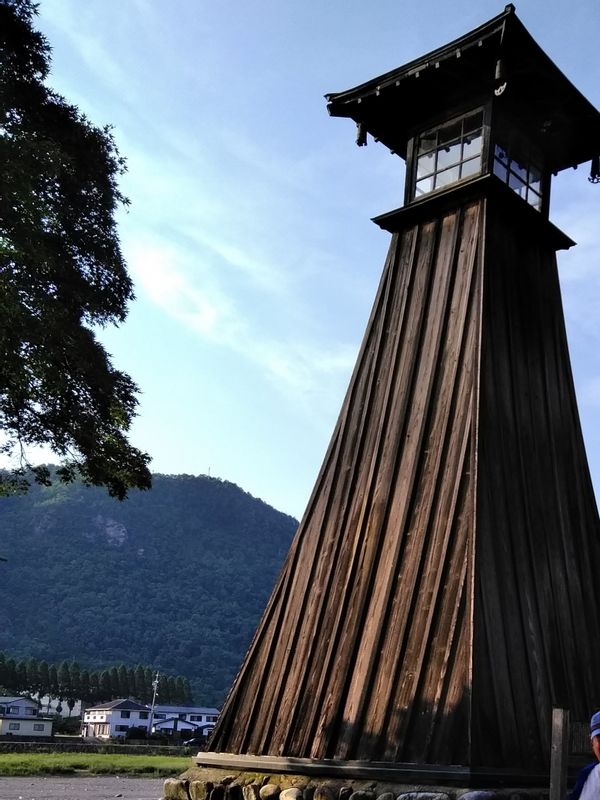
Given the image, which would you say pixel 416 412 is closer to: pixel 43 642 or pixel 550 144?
pixel 550 144

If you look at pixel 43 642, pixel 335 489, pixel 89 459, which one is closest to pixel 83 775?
pixel 89 459

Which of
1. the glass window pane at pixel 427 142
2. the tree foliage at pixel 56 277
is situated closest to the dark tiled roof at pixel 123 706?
the tree foliage at pixel 56 277

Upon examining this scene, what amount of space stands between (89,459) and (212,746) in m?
4.94

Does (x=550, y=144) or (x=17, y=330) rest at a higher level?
(x=550, y=144)

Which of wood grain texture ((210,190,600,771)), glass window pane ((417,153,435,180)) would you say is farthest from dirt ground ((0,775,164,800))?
glass window pane ((417,153,435,180))

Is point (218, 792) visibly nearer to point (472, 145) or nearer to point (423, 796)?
point (423, 796)

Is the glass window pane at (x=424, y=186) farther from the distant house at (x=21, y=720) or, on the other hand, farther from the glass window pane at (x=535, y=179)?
the distant house at (x=21, y=720)

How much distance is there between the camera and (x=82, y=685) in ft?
366

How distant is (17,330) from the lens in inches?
438

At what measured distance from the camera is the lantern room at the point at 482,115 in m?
11.8

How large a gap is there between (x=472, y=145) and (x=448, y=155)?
437 millimetres

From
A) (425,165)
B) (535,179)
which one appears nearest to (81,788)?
(425,165)

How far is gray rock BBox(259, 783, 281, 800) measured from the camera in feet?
30.2

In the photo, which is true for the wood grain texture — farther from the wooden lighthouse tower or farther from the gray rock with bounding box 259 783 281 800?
the gray rock with bounding box 259 783 281 800
